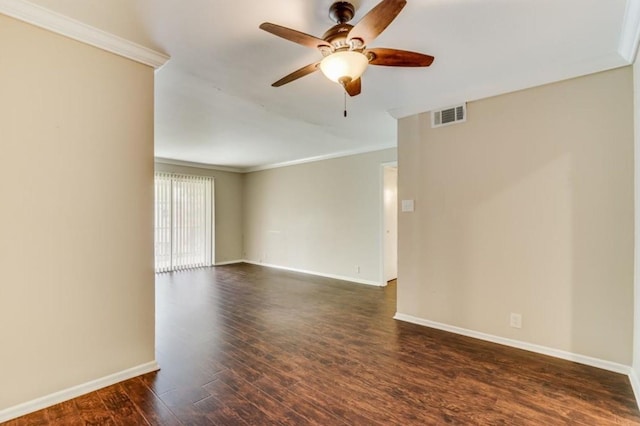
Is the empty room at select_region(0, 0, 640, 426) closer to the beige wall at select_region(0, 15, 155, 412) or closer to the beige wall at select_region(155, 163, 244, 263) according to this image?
the beige wall at select_region(0, 15, 155, 412)

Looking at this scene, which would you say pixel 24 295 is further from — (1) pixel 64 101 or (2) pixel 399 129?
(2) pixel 399 129

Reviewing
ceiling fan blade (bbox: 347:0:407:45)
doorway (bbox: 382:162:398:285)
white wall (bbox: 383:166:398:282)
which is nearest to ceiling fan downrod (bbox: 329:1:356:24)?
ceiling fan blade (bbox: 347:0:407:45)

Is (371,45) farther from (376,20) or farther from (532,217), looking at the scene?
(532,217)

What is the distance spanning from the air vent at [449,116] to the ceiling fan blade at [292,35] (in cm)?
200

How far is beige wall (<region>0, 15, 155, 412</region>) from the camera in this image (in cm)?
187

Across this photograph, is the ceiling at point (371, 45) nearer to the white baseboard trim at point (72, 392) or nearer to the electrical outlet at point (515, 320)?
the electrical outlet at point (515, 320)

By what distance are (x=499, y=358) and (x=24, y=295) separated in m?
3.52

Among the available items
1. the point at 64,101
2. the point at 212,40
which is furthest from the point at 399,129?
the point at 64,101

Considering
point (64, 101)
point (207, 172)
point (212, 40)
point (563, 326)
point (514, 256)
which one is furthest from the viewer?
point (207, 172)

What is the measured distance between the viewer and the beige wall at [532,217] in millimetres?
2457

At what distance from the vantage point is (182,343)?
300 centimetres

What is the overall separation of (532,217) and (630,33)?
1.45m

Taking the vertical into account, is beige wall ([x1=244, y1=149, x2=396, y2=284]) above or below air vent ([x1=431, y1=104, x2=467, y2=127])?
below

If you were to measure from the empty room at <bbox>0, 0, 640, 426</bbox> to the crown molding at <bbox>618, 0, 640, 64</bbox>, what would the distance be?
0.08 ft
